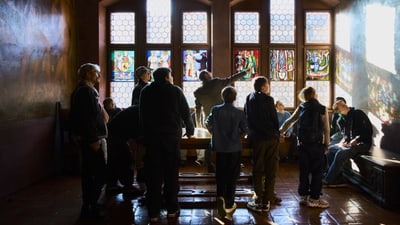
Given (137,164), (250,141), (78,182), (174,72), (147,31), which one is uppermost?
(147,31)

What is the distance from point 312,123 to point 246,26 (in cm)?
429

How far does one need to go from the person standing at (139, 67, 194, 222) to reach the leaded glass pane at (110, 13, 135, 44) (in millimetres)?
4524

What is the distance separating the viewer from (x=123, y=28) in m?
8.24

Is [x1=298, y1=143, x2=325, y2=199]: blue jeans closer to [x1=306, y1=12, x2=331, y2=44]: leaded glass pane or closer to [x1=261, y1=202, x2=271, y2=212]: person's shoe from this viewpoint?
[x1=261, y1=202, x2=271, y2=212]: person's shoe

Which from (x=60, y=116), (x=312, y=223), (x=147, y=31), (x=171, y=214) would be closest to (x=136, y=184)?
(x=171, y=214)

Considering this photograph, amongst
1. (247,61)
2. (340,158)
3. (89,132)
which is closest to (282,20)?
(247,61)

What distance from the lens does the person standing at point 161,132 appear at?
154 inches

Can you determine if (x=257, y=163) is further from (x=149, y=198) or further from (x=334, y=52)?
(x=334, y=52)

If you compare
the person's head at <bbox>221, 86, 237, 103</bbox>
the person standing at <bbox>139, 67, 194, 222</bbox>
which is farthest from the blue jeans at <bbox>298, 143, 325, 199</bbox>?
the person standing at <bbox>139, 67, 194, 222</bbox>

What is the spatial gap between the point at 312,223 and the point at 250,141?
1.09 m

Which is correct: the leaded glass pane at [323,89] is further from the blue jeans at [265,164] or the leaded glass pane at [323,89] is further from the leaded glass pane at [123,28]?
the blue jeans at [265,164]

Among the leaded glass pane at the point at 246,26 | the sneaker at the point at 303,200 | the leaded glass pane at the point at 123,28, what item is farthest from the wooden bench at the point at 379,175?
the leaded glass pane at the point at 123,28

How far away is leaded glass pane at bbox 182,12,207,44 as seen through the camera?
8211 mm

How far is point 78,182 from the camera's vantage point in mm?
6031
